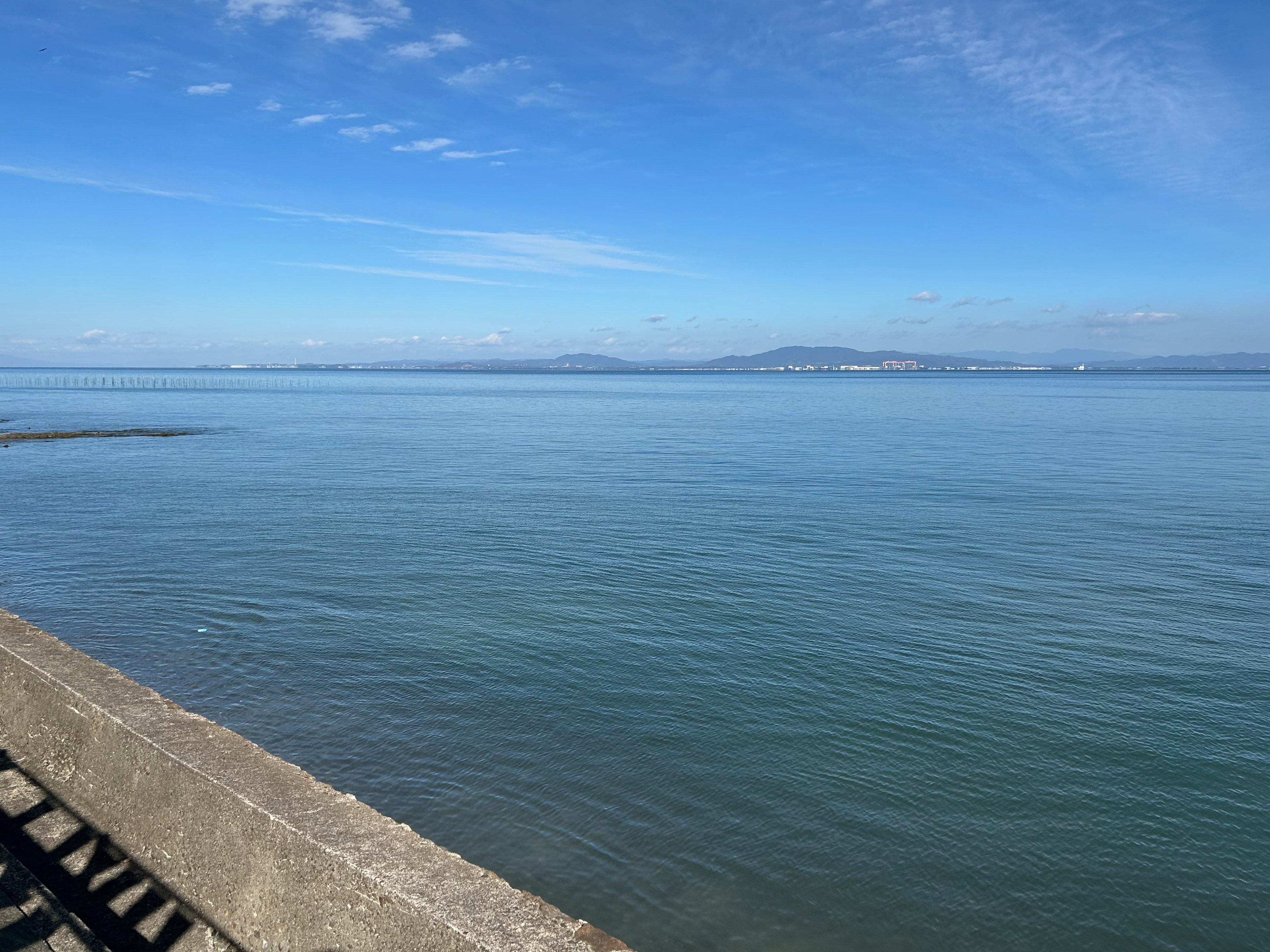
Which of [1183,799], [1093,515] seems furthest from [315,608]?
[1093,515]

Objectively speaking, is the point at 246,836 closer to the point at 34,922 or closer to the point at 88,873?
the point at 34,922

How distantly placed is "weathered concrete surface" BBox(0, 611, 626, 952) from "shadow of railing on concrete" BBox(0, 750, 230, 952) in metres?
0.09

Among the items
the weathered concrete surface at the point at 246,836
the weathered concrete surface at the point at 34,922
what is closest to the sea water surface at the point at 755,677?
the weathered concrete surface at the point at 246,836

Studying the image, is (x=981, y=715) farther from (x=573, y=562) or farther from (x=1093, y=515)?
(x=1093, y=515)

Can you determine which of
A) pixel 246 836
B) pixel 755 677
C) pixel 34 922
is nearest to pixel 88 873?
pixel 34 922

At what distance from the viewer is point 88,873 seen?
716cm

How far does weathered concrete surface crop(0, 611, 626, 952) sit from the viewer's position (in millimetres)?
5234

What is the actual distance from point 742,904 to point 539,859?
6.42 ft

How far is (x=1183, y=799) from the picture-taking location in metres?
9.91

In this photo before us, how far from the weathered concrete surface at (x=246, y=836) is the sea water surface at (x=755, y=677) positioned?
262 centimetres

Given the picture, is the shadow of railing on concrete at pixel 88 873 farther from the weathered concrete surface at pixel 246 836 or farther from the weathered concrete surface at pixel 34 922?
the weathered concrete surface at pixel 34 922

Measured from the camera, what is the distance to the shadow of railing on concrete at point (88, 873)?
6504 mm

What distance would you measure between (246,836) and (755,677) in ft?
27.4

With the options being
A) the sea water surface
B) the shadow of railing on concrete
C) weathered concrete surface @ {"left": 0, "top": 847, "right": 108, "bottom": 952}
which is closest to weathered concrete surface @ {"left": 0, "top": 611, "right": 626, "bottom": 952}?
the shadow of railing on concrete
